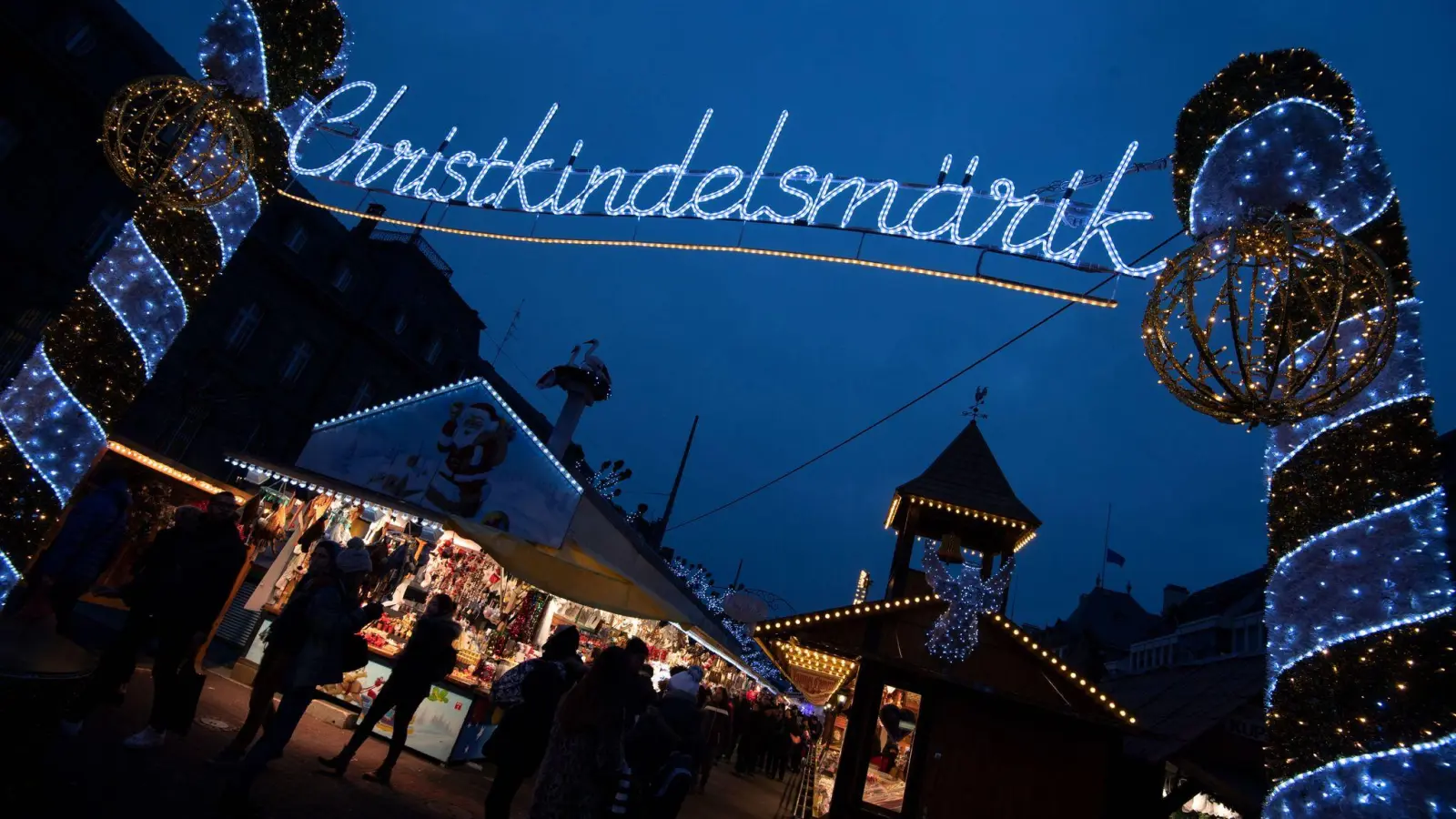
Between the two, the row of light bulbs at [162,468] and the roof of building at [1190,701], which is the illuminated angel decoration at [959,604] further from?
the row of light bulbs at [162,468]

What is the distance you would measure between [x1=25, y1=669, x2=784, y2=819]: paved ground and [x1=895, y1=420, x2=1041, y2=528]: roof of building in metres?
8.08

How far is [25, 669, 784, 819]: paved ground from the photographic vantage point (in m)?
4.21

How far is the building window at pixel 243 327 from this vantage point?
22344 mm

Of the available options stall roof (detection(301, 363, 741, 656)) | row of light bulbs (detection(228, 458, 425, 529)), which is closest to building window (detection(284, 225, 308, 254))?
stall roof (detection(301, 363, 741, 656))

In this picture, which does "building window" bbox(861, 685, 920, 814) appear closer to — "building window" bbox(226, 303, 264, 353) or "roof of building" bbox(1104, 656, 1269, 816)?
"roof of building" bbox(1104, 656, 1269, 816)

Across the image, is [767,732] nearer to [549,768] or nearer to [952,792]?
[952,792]

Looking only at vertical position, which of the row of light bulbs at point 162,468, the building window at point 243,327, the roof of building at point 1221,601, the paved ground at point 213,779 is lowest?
the paved ground at point 213,779

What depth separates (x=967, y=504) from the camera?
12.1 m

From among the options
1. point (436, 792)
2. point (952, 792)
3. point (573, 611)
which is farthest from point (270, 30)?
point (952, 792)

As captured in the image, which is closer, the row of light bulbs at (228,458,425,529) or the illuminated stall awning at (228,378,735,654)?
the row of light bulbs at (228,458,425,529)

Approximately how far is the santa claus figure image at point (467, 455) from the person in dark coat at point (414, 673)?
4.29 m

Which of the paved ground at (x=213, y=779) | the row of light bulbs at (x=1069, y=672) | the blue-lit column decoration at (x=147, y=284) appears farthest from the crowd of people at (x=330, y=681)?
the row of light bulbs at (x=1069, y=672)

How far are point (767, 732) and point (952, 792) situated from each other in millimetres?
7094

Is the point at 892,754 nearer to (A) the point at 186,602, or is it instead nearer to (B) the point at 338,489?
(B) the point at 338,489
